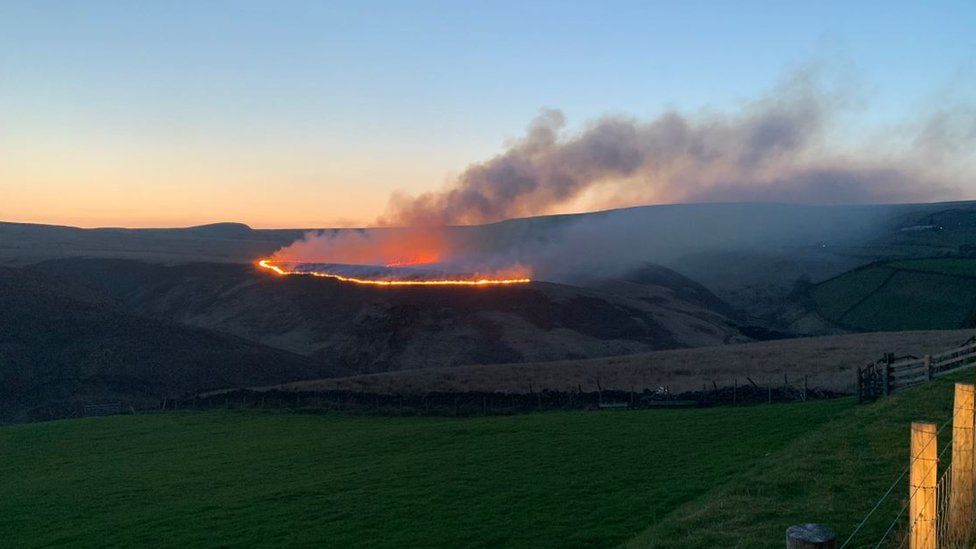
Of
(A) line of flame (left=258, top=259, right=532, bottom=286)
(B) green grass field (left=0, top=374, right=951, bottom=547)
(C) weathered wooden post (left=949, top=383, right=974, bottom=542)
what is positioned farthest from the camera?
(A) line of flame (left=258, top=259, right=532, bottom=286)

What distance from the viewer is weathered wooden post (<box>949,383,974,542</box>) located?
28.2ft

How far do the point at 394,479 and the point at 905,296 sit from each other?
301 ft

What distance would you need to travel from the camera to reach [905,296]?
95.9 metres

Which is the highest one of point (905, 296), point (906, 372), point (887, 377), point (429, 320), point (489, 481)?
point (906, 372)

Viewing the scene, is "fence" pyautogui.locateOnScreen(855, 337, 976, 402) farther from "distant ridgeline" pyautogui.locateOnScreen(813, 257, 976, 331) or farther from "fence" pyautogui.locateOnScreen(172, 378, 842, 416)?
"distant ridgeline" pyautogui.locateOnScreen(813, 257, 976, 331)

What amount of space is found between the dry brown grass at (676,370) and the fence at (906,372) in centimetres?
1469

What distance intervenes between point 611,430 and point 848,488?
1624 cm

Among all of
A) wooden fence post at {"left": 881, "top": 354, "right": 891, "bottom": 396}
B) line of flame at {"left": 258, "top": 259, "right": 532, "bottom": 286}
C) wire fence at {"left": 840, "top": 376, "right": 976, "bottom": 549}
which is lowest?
wooden fence post at {"left": 881, "top": 354, "right": 891, "bottom": 396}

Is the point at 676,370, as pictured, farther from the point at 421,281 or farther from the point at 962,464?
the point at 421,281

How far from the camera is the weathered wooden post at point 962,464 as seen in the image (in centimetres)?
859

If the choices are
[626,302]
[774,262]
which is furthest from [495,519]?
[774,262]

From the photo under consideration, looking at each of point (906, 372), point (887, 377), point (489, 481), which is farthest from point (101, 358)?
point (906, 372)

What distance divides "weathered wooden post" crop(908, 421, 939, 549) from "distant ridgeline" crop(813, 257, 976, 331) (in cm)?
9046

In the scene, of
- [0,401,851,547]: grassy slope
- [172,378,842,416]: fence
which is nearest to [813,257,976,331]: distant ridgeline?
[172,378,842,416]: fence
